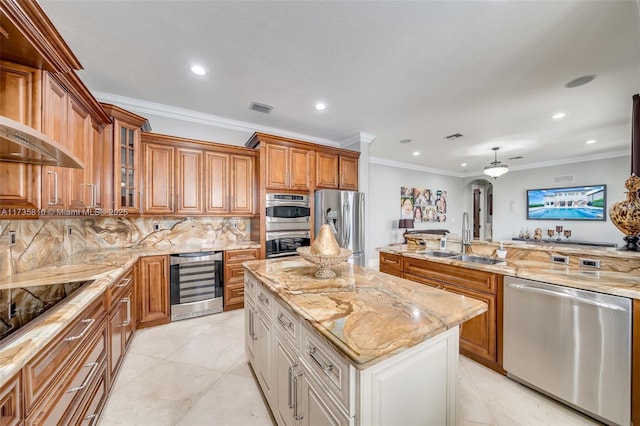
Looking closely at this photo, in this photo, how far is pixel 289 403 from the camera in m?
1.21

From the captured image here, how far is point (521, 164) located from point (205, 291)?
8.28m

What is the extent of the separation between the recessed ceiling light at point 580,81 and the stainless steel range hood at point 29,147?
13.8 ft

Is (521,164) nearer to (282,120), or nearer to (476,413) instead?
(282,120)

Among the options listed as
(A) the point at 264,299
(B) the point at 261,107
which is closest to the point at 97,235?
(B) the point at 261,107

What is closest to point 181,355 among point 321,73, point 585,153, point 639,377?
point 321,73

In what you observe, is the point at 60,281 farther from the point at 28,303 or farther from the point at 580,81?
the point at 580,81

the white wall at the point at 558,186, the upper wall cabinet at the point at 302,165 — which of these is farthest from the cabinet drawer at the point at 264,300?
the white wall at the point at 558,186

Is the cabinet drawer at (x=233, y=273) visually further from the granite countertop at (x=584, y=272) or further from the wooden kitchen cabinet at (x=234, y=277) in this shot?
the granite countertop at (x=584, y=272)

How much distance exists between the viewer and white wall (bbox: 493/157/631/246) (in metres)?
5.48

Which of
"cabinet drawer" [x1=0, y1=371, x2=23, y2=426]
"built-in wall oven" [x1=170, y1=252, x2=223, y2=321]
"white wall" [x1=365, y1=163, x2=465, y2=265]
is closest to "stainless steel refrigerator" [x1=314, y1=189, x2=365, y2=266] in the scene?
"built-in wall oven" [x1=170, y1=252, x2=223, y2=321]

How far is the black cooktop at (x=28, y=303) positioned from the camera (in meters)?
1.03

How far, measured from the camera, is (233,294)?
3250 millimetres

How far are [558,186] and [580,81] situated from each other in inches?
198

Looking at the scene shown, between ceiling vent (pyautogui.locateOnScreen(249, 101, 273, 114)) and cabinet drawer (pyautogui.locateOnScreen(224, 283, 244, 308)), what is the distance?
2.39 meters
